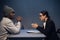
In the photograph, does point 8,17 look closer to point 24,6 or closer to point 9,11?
point 9,11

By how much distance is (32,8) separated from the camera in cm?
457

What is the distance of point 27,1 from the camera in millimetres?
4543

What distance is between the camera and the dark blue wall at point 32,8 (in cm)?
455

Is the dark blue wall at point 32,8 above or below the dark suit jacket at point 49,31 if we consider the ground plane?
above

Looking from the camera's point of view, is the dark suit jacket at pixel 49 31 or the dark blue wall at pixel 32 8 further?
the dark blue wall at pixel 32 8

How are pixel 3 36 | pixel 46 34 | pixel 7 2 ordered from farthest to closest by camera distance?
pixel 7 2, pixel 46 34, pixel 3 36

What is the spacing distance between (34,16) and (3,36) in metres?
2.10

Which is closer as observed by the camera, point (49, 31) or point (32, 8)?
point (49, 31)

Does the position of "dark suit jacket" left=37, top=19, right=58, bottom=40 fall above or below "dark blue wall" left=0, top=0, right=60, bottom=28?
below

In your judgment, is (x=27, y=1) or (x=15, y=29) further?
(x=27, y=1)

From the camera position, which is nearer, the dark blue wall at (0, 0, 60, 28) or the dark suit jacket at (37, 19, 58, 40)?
the dark suit jacket at (37, 19, 58, 40)

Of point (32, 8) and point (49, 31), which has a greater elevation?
point (32, 8)

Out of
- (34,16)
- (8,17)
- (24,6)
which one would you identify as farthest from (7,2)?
(8,17)

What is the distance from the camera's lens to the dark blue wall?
455cm
